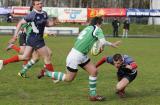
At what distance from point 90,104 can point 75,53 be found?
46.3 inches

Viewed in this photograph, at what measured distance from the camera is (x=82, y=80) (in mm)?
14828

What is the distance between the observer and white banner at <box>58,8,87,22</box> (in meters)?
69.1

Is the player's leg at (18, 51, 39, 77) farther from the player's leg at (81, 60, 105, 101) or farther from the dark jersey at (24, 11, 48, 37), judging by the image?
the player's leg at (81, 60, 105, 101)

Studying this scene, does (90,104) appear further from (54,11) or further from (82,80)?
(54,11)

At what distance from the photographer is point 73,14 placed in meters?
69.6

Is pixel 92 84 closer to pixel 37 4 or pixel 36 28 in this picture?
pixel 37 4

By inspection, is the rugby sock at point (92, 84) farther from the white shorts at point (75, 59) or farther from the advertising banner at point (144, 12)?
the advertising banner at point (144, 12)

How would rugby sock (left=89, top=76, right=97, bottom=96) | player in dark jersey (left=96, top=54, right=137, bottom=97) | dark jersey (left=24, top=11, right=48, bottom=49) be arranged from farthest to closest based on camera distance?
dark jersey (left=24, top=11, right=48, bottom=49)
player in dark jersey (left=96, top=54, right=137, bottom=97)
rugby sock (left=89, top=76, right=97, bottom=96)

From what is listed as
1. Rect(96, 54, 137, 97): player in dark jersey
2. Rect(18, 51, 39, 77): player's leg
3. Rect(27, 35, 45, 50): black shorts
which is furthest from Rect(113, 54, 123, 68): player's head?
Rect(18, 51, 39, 77): player's leg

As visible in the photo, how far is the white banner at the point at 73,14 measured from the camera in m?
69.1

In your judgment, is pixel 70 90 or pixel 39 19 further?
pixel 39 19

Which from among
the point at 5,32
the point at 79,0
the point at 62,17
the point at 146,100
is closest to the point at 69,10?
the point at 62,17

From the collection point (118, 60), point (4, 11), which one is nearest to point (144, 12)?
point (4, 11)

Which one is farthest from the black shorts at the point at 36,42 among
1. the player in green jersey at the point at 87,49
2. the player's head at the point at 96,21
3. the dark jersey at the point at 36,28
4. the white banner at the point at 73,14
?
the white banner at the point at 73,14
